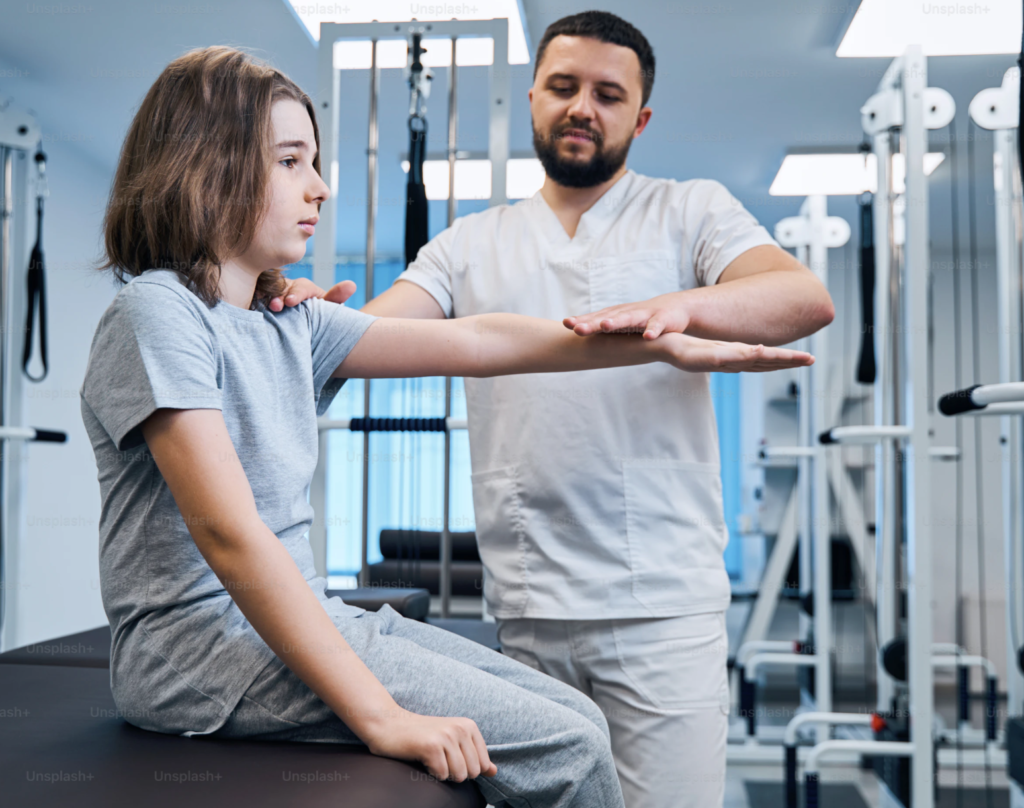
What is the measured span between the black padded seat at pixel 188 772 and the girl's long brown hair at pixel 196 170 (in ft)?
1.51

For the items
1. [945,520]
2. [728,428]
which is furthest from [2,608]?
[945,520]

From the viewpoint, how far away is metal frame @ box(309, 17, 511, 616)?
179cm

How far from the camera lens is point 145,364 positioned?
0.78 metres

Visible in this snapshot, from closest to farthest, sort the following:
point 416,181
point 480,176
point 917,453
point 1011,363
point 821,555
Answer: point 416,181
point 917,453
point 1011,363
point 821,555
point 480,176

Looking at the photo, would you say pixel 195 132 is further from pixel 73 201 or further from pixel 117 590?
pixel 73 201

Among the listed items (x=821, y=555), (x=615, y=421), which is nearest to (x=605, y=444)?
(x=615, y=421)

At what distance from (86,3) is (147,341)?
8.44 ft

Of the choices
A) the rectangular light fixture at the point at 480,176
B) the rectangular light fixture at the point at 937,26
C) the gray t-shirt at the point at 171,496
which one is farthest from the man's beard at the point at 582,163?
the rectangular light fixture at the point at 480,176

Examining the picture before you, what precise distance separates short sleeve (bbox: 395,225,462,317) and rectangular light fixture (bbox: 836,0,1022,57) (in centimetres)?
176

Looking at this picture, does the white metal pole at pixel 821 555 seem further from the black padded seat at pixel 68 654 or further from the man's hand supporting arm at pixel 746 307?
the black padded seat at pixel 68 654

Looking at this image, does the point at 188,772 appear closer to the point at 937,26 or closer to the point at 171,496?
the point at 171,496

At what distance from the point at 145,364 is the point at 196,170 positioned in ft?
0.89

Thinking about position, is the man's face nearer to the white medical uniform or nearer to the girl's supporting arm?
the white medical uniform

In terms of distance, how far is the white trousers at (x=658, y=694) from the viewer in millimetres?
1238
